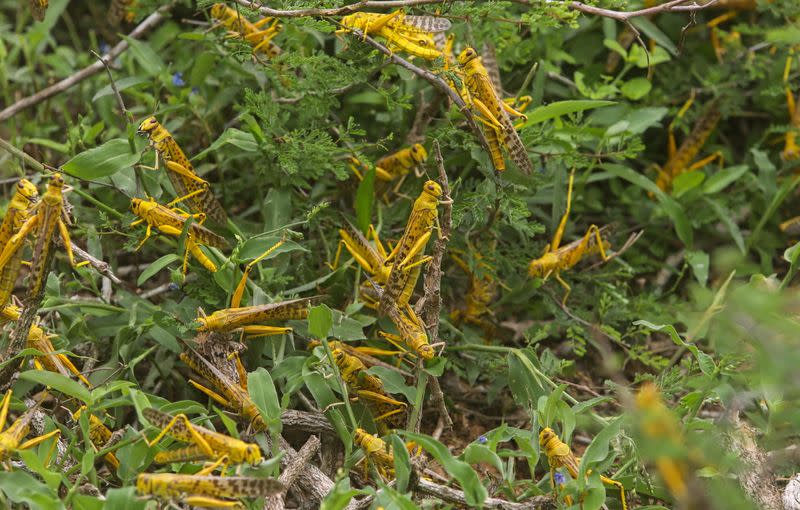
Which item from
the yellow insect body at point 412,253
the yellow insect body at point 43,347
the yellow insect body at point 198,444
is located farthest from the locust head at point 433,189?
the yellow insect body at point 43,347

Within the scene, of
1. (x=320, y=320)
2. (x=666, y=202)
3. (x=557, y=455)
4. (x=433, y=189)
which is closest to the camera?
(x=557, y=455)

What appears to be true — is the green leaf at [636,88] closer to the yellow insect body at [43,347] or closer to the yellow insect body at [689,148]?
the yellow insect body at [689,148]

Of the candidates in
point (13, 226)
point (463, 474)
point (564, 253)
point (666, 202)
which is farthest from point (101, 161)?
Result: point (666, 202)

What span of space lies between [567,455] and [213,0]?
2011mm

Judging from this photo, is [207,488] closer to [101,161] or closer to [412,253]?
[412,253]

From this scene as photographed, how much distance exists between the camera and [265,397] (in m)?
2.55

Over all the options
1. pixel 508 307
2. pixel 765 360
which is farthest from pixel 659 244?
pixel 765 360

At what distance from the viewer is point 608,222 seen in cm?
407

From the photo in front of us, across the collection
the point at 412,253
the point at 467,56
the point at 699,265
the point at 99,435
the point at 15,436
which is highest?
the point at 467,56

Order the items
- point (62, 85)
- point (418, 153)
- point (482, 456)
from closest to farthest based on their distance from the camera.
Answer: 1. point (482, 456)
2. point (418, 153)
3. point (62, 85)

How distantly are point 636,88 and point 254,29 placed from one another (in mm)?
1861

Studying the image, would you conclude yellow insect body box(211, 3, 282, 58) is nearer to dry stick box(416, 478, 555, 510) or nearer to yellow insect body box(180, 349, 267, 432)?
yellow insect body box(180, 349, 267, 432)

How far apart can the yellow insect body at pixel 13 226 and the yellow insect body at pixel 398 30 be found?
1.17 m

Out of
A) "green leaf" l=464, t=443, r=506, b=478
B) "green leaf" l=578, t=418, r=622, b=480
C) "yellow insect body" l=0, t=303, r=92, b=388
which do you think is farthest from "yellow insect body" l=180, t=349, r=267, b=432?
"green leaf" l=578, t=418, r=622, b=480
